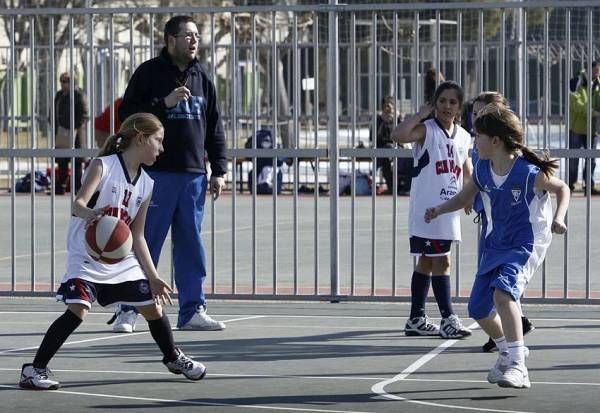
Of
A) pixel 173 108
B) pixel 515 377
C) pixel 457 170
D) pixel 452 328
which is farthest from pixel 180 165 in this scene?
pixel 515 377

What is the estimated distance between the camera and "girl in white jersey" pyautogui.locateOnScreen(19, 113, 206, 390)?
311 inches

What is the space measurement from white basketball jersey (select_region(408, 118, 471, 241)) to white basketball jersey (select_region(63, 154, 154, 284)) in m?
2.22

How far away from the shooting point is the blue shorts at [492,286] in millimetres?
7938

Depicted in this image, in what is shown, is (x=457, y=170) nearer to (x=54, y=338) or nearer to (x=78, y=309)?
(x=78, y=309)

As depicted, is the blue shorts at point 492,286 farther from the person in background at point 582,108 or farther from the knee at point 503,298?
the person in background at point 582,108

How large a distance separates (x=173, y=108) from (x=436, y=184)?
1.75 meters

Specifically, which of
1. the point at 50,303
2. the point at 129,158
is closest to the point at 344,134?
the point at 50,303

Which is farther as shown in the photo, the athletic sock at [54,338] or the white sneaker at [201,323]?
the white sneaker at [201,323]

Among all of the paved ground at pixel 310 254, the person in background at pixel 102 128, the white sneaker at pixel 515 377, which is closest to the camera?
the white sneaker at pixel 515 377

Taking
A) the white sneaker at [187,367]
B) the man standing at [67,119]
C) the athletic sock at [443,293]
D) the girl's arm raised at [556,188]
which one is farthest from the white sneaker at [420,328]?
the man standing at [67,119]

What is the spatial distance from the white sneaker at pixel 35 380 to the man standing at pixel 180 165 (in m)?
2.26

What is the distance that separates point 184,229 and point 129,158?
6.73 feet

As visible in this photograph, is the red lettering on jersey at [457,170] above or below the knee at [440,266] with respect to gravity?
above

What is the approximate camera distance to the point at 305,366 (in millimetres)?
8750
